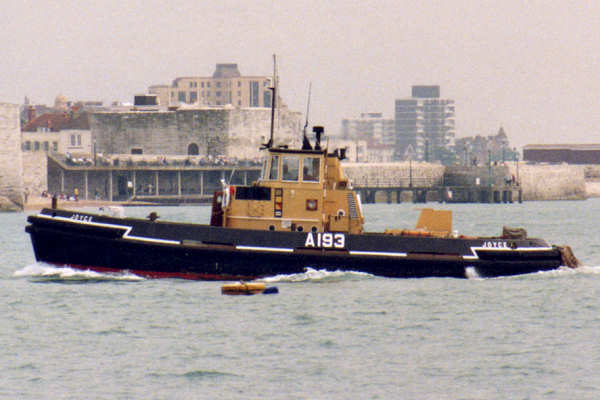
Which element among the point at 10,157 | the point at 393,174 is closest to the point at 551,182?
the point at 393,174

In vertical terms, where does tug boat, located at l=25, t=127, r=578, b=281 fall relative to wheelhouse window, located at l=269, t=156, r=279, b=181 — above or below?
below

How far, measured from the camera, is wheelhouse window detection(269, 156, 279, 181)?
34531mm

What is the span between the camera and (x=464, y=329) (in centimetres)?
2795

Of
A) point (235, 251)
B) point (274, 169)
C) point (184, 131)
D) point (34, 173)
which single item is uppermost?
point (184, 131)

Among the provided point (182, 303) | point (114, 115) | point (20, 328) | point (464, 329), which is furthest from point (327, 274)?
point (114, 115)

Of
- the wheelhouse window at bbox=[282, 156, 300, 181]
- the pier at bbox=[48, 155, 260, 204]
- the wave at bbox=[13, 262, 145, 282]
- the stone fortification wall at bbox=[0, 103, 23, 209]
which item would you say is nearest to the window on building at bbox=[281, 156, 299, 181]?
the wheelhouse window at bbox=[282, 156, 300, 181]

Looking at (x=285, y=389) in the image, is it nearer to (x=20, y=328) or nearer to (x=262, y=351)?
(x=262, y=351)

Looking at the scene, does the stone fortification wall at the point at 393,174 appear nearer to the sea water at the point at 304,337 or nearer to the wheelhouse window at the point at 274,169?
the sea water at the point at 304,337

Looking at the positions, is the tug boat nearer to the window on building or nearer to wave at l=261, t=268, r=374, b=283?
the window on building

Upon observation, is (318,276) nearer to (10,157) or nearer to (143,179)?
(10,157)

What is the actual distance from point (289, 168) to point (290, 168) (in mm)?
42

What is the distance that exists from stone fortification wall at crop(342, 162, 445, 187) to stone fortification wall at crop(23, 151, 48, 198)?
124 ft

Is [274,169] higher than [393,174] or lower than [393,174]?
higher

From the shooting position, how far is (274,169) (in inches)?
1361
